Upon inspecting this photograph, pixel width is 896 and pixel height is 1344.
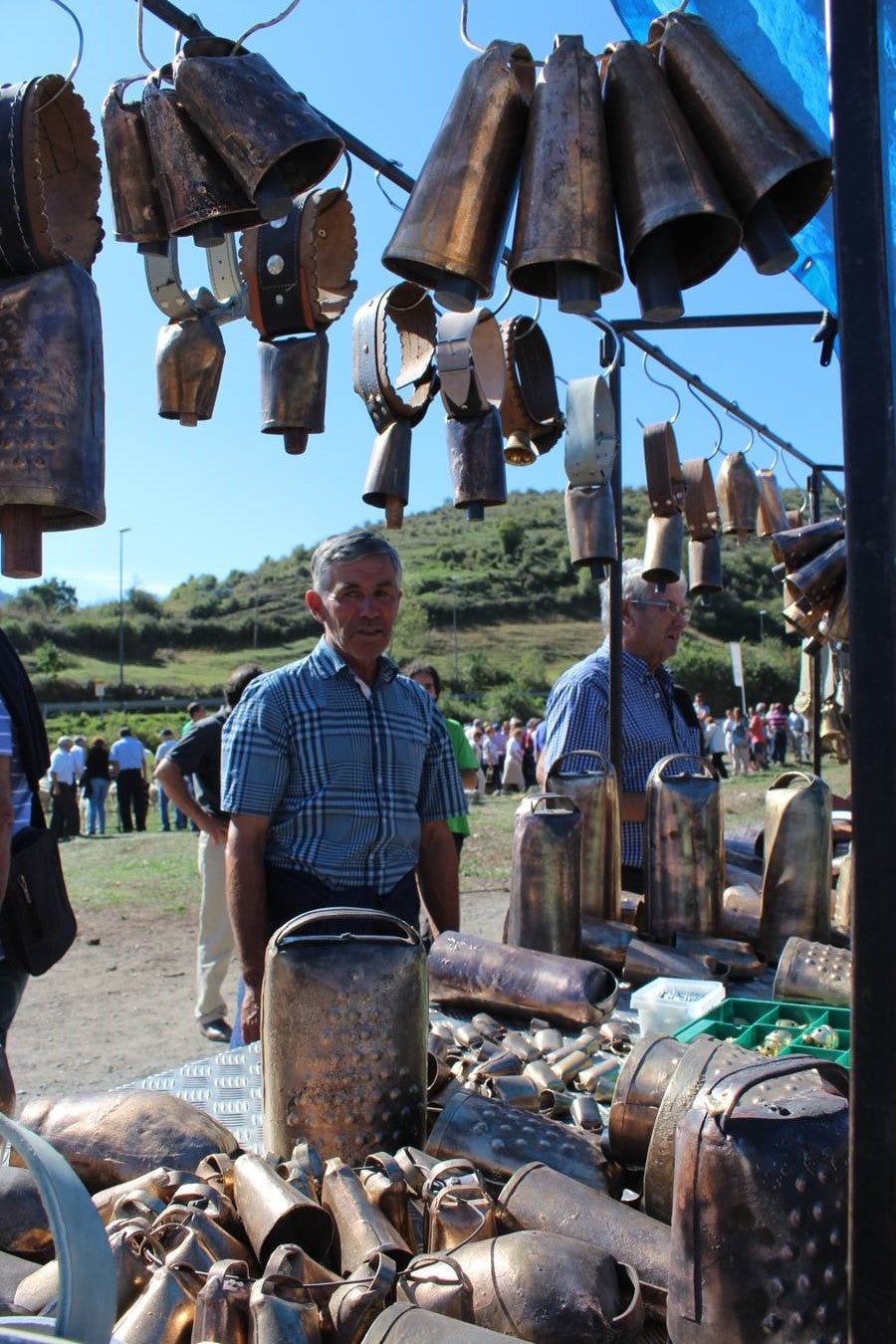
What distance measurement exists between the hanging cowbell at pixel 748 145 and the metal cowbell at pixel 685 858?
1648 mm

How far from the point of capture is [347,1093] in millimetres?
1600

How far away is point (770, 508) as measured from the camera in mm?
6051

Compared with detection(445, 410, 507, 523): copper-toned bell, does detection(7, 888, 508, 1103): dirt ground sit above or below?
below

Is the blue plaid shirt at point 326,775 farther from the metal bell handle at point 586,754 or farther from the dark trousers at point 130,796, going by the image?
the dark trousers at point 130,796

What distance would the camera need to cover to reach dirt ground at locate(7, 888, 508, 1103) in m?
4.97

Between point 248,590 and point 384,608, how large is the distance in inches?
3529

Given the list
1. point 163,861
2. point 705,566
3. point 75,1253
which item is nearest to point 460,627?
point 163,861

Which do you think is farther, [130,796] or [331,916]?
[130,796]

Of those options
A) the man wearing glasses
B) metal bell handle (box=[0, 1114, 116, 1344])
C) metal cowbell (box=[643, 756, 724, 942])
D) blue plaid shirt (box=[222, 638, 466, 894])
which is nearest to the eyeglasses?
the man wearing glasses

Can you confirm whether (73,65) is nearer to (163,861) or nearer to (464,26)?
(464,26)

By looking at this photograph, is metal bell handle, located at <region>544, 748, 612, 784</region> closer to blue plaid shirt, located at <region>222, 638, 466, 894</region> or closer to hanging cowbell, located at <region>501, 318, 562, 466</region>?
blue plaid shirt, located at <region>222, 638, 466, 894</region>

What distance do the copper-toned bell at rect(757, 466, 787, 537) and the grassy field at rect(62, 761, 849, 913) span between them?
233cm

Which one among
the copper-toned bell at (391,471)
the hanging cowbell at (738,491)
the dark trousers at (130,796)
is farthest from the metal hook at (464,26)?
the dark trousers at (130,796)

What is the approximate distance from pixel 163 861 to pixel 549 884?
33.3ft
